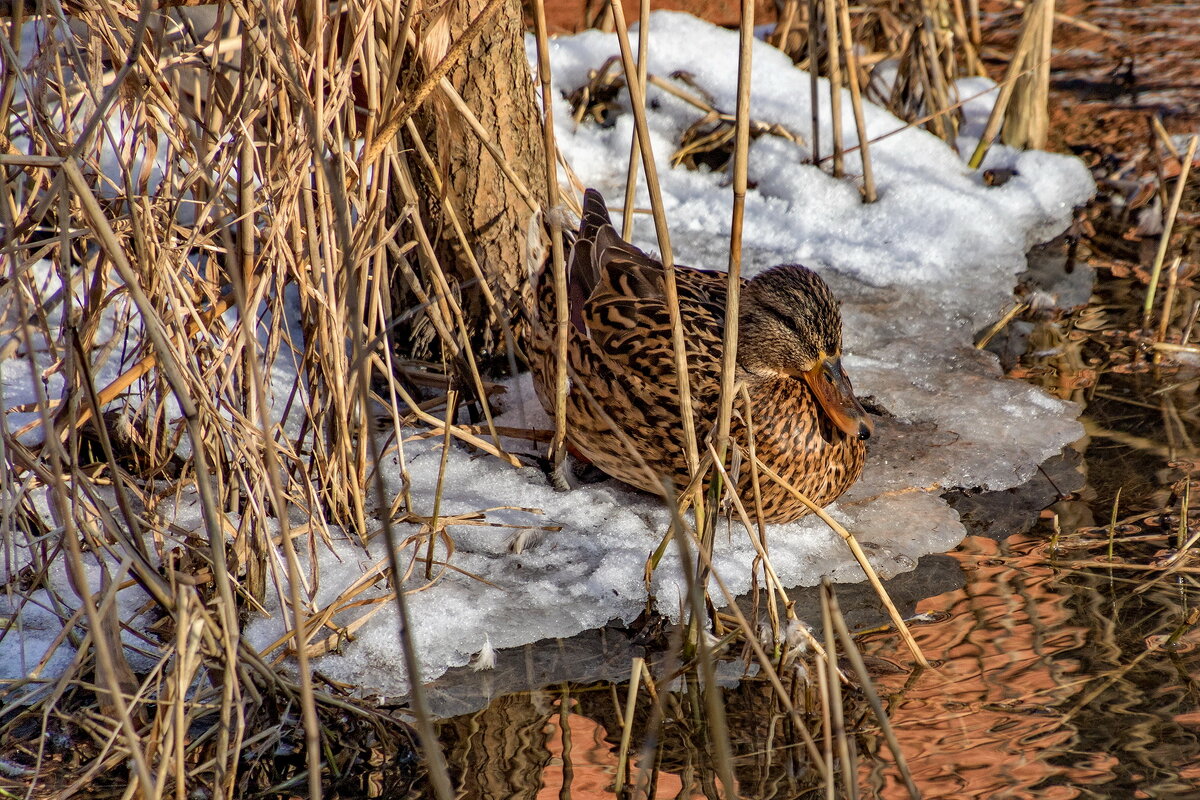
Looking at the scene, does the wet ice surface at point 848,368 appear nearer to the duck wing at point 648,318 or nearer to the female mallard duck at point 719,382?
the female mallard duck at point 719,382

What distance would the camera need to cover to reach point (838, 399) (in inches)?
126

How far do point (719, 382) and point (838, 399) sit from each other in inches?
12.7

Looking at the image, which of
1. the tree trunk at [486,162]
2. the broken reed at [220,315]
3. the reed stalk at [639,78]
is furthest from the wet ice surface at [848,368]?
the reed stalk at [639,78]

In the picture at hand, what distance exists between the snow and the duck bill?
0.30m

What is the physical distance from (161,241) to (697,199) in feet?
8.94

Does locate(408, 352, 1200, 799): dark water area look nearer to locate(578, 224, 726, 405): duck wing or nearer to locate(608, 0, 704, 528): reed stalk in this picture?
locate(608, 0, 704, 528): reed stalk

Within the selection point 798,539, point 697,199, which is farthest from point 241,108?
point 697,199

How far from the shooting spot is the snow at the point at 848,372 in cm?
289

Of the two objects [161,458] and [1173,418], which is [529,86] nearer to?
[161,458]

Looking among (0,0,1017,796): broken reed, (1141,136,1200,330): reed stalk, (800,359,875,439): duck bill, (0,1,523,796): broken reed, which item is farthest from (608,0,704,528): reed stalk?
(1141,136,1200,330): reed stalk

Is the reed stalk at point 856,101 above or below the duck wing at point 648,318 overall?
above

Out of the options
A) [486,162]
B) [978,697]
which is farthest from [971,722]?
[486,162]

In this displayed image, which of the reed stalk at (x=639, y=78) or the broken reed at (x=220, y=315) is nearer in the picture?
the broken reed at (x=220, y=315)

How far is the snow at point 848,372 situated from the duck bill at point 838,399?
0.99 ft
